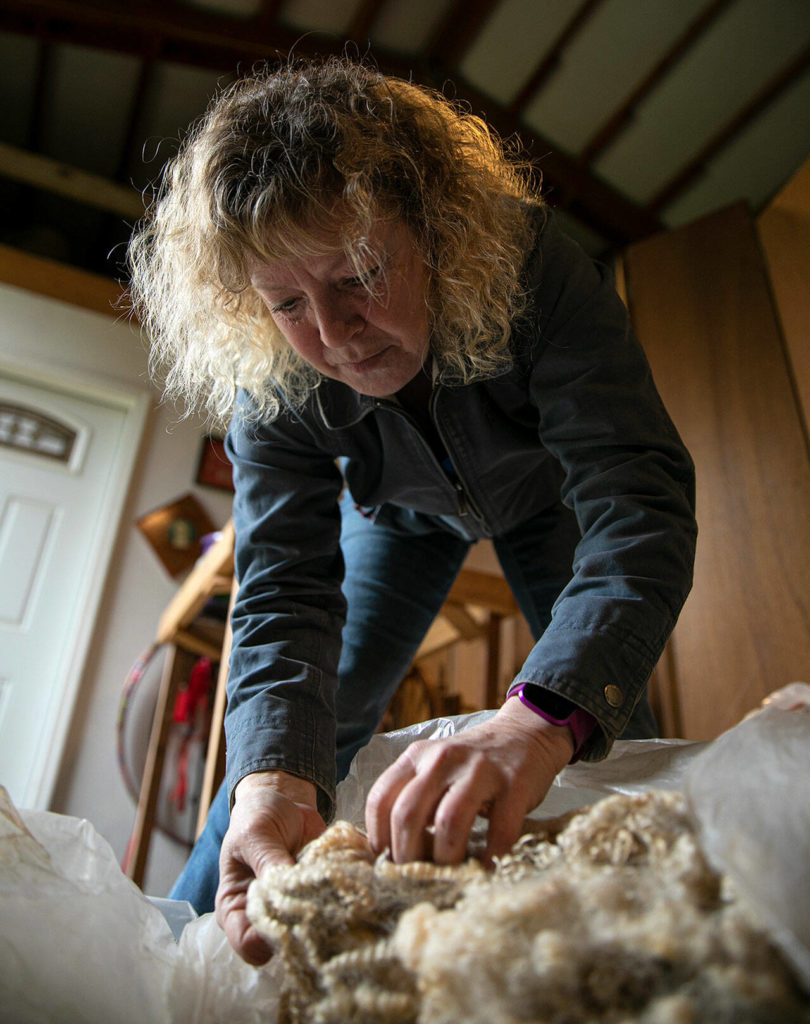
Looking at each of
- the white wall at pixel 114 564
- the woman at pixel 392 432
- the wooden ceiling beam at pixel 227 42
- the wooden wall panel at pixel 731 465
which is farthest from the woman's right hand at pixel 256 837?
the wooden ceiling beam at pixel 227 42

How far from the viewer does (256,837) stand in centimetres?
50

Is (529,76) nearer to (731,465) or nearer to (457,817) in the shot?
(731,465)

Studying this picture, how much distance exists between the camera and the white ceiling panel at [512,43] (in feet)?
7.72

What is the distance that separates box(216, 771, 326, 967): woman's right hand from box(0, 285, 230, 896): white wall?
5.30 feet

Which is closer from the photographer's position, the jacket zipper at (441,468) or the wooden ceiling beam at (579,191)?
the jacket zipper at (441,468)

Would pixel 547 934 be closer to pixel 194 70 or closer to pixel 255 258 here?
pixel 255 258

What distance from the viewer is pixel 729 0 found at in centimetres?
221

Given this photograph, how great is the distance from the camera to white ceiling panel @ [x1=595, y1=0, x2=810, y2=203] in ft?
7.34

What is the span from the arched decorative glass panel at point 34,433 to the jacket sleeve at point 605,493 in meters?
2.36

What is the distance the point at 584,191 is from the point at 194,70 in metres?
1.45

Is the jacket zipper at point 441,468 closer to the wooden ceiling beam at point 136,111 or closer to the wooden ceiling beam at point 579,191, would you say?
the wooden ceiling beam at point 579,191

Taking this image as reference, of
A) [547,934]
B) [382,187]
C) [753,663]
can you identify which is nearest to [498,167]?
[382,187]

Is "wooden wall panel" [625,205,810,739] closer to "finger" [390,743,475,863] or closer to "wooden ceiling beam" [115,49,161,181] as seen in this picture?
"finger" [390,743,475,863]

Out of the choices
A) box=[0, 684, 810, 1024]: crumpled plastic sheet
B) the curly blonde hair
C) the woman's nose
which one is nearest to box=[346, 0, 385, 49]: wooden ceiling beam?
the curly blonde hair
